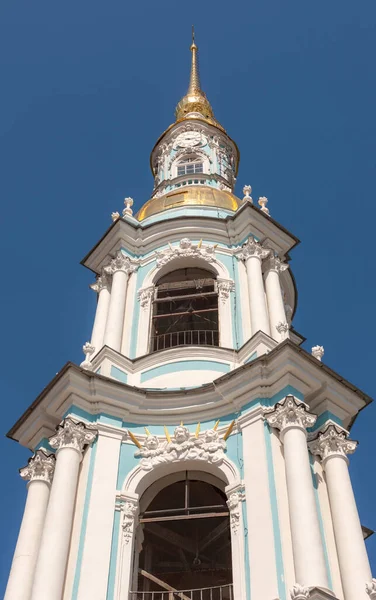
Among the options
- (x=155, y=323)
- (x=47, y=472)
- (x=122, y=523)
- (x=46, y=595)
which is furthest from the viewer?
(x=155, y=323)

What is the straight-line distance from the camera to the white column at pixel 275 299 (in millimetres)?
18828

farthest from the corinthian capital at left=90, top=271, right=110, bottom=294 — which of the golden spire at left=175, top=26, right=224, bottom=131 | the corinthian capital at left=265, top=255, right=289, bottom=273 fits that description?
the golden spire at left=175, top=26, right=224, bottom=131

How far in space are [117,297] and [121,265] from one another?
139 cm

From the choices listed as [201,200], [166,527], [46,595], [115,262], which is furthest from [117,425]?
[201,200]

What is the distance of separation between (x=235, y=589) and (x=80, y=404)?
482 cm

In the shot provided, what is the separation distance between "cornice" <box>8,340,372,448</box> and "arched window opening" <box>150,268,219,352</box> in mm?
2760

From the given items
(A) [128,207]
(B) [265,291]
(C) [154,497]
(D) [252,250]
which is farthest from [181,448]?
(A) [128,207]

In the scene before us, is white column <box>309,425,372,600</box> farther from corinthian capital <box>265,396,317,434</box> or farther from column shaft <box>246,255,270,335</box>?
column shaft <box>246,255,270,335</box>

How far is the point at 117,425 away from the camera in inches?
680

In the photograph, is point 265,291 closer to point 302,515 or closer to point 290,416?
point 290,416

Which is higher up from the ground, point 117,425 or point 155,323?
point 155,323

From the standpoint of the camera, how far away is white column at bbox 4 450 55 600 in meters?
15.2

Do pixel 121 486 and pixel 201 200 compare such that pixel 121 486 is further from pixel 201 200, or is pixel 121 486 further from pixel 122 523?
pixel 201 200

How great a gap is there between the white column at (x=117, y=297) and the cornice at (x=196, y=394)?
2062 mm
